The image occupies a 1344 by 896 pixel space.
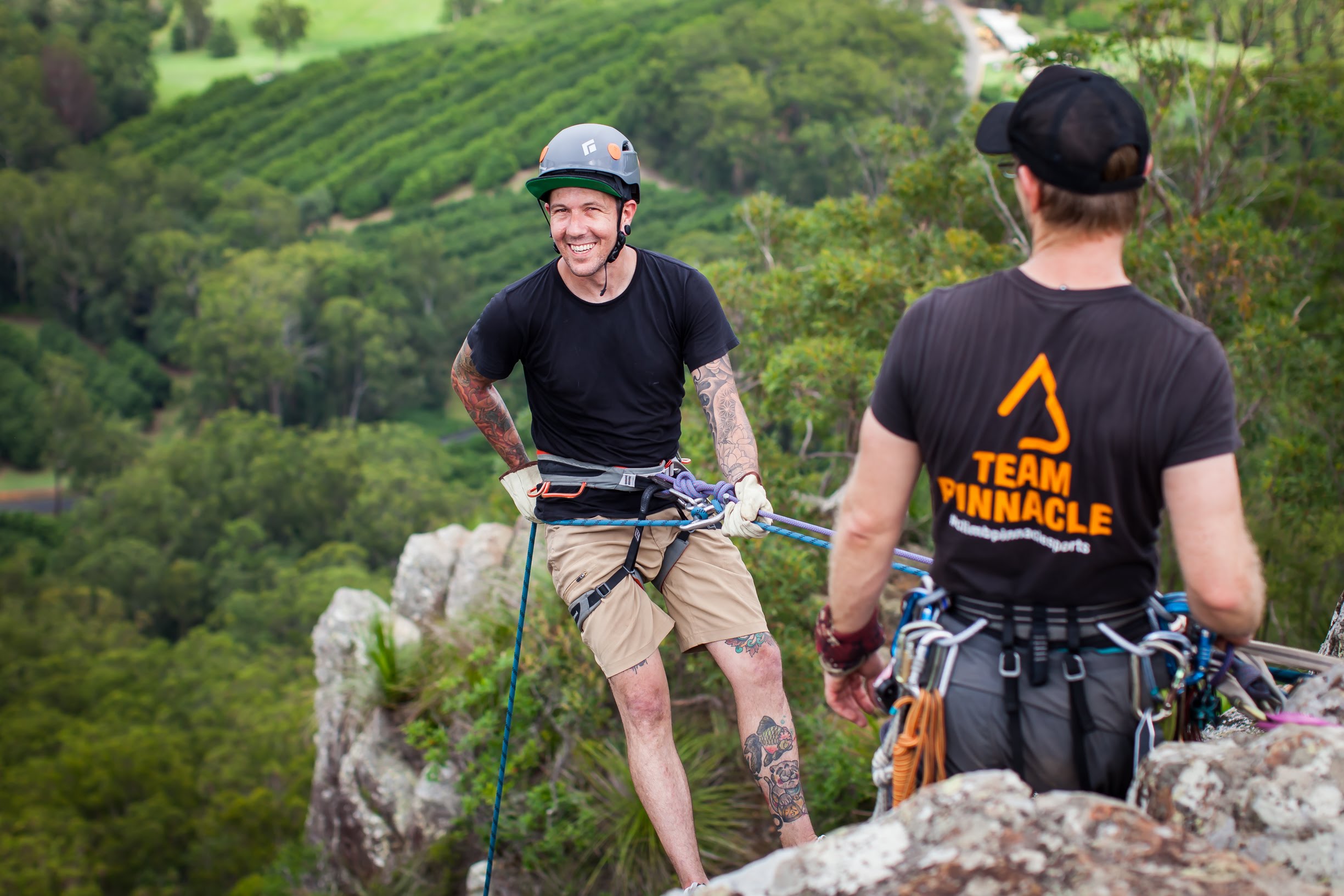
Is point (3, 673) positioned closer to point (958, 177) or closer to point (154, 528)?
point (154, 528)

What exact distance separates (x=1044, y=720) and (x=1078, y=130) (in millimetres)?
1139

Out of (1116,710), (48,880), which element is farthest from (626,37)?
(1116,710)

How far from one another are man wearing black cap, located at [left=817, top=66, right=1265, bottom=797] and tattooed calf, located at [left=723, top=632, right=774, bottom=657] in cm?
132

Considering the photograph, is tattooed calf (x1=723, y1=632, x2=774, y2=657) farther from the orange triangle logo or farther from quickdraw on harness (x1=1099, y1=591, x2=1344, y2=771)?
the orange triangle logo

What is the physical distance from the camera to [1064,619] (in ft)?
7.10

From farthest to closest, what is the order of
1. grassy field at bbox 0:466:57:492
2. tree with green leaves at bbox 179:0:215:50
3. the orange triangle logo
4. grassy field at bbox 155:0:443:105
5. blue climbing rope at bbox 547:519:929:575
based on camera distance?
grassy field at bbox 155:0:443:105 < tree with green leaves at bbox 179:0:215:50 < grassy field at bbox 0:466:57:492 < blue climbing rope at bbox 547:519:929:575 < the orange triangle logo

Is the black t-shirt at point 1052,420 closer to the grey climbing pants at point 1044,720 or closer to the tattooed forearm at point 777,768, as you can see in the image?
the grey climbing pants at point 1044,720

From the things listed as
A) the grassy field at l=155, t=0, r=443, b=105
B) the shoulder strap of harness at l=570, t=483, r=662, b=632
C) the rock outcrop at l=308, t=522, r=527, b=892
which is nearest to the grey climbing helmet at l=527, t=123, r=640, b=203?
the shoulder strap of harness at l=570, t=483, r=662, b=632

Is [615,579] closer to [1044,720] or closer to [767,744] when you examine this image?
[767,744]

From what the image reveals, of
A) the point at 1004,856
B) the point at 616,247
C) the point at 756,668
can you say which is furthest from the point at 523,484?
the point at 1004,856

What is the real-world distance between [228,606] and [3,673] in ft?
26.9

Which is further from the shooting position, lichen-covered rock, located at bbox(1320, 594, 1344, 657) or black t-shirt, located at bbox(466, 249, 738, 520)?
black t-shirt, located at bbox(466, 249, 738, 520)

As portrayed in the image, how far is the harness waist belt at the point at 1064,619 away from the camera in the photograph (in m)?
2.16

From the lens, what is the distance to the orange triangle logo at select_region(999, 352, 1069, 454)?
201 cm
